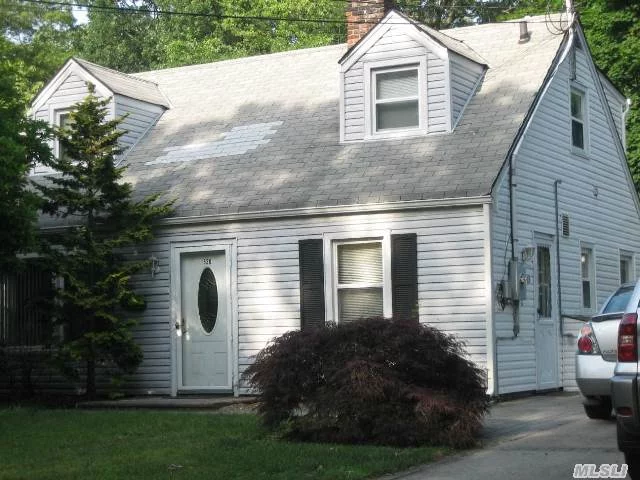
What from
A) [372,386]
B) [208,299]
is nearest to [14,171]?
[208,299]

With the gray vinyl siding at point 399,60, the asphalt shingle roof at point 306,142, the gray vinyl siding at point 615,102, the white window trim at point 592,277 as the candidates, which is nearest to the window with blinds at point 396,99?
the gray vinyl siding at point 399,60

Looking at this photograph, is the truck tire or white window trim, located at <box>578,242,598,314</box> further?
white window trim, located at <box>578,242,598,314</box>

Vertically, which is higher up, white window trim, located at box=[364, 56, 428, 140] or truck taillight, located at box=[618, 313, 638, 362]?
white window trim, located at box=[364, 56, 428, 140]

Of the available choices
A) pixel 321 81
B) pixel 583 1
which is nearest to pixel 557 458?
pixel 321 81

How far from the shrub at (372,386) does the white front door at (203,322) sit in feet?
19.3

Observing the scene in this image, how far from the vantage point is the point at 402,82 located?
1803 centimetres

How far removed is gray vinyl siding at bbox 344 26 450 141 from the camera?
1748 cm

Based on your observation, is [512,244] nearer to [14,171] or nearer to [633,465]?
[14,171]

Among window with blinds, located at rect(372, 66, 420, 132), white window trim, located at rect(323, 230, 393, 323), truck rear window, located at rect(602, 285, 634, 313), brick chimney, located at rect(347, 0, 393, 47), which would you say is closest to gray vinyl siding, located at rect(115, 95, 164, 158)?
brick chimney, located at rect(347, 0, 393, 47)

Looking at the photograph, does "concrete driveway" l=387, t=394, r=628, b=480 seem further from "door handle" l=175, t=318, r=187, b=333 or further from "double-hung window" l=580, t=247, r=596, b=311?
"door handle" l=175, t=318, r=187, b=333

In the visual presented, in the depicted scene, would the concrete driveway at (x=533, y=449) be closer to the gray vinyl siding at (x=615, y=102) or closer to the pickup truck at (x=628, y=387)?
the pickup truck at (x=628, y=387)

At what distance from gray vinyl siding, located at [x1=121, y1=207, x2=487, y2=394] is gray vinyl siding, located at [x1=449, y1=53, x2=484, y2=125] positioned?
2.35 metres

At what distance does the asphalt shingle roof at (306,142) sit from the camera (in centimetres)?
1652

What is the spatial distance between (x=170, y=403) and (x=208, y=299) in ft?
7.03
